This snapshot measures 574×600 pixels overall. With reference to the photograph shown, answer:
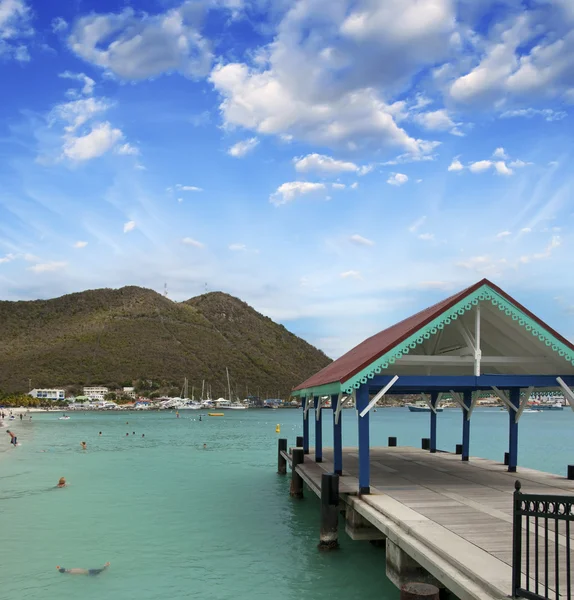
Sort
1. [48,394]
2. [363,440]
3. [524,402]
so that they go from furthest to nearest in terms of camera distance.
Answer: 1. [48,394]
2. [524,402]
3. [363,440]

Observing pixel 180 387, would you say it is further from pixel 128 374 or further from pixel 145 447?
pixel 145 447

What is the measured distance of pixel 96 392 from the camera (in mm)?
162500

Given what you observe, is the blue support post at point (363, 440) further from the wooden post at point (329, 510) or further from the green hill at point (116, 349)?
the green hill at point (116, 349)

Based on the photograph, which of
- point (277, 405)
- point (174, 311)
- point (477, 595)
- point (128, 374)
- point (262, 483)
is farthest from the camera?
point (174, 311)

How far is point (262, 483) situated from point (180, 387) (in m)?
146

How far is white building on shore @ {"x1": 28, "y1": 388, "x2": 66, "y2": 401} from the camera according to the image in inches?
5906

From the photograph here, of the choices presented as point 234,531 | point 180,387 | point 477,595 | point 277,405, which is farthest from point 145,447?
point 277,405

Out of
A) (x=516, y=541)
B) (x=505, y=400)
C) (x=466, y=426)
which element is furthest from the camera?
(x=466, y=426)

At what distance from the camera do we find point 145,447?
5447cm

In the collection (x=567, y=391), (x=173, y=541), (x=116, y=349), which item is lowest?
(x=173, y=541)

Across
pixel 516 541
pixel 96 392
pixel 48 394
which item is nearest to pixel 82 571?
pixel 516 541

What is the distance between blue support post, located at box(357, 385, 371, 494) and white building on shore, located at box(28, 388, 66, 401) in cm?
15018

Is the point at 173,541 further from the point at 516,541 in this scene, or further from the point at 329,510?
the point at 516,541

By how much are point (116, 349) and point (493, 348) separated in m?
160
